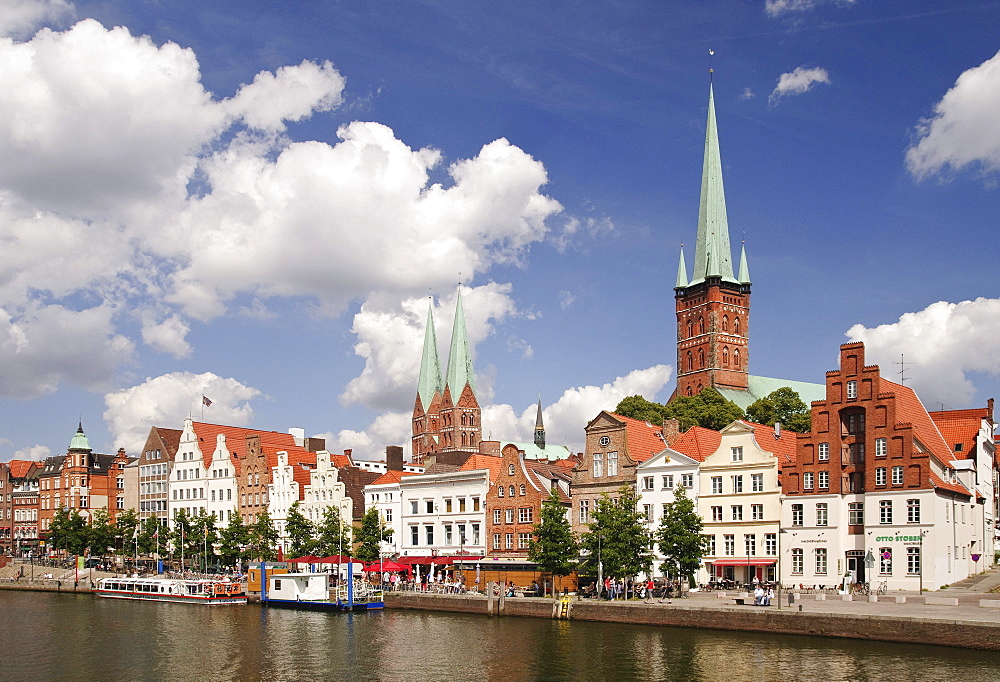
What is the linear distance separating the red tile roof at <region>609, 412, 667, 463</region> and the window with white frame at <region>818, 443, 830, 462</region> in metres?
15.5

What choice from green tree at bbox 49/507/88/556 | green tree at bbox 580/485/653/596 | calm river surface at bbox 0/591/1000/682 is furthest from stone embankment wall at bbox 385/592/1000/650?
green tree at bbox 49/507/88/556

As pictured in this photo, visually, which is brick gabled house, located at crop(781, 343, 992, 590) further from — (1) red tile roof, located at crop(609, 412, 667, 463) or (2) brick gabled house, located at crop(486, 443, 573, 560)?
(2) brick gabled house, located at crop(486, 443, 573, 560)

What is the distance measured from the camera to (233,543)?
4321 inches

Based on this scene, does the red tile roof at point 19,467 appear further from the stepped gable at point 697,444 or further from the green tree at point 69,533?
the stepped gable at point 697,444

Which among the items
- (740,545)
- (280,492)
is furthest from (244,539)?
(740,545)

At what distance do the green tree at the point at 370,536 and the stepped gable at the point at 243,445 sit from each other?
17.2 metres

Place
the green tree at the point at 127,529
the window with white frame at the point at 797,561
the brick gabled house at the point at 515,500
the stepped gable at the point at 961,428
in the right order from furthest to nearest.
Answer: the green tree at the point at 127,529 < the brick gabled house at the point at 515,500 < the stepped gable at the point at 961,428 < the window with white frame at the point at 797,561

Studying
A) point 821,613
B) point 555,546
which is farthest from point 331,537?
point 821,613

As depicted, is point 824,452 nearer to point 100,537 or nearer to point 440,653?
point 440,653

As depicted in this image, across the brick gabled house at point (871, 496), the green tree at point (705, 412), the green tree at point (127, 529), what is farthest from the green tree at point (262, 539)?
the brick gabled house at point (871, 496)

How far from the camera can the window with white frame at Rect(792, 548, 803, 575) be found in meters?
74.8

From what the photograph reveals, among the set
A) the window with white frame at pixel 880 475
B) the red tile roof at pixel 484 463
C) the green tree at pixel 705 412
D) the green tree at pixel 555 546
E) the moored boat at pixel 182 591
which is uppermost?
the green tree at pixel 705 412

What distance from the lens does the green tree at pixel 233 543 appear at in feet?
358

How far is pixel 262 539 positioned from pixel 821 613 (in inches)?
2708
